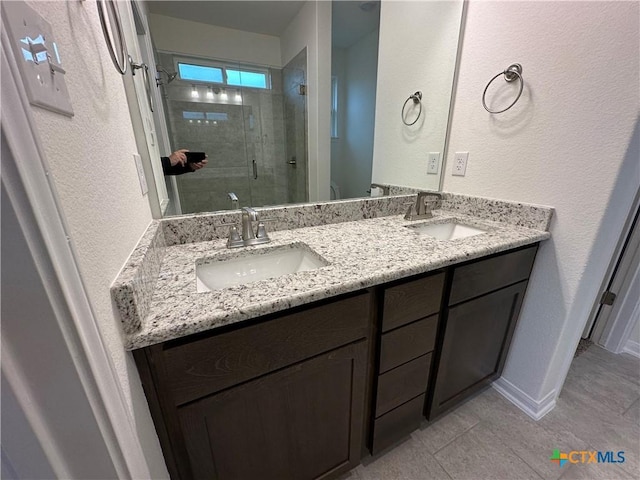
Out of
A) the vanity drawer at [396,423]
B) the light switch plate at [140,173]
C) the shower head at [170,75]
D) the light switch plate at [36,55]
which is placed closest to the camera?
the light switch plate at [36,55]

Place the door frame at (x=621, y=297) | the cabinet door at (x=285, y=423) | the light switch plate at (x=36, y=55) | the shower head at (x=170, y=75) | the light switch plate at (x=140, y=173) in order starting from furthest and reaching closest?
the door frame at (x=621, y=297)
the shower head at (x=170, y=75)
the light switch plate at (x=140, y=173)
the cabinet door at (x=285, y=423)
the light switch plate at (x=36, y=55)

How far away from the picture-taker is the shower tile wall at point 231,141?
3.10 ft

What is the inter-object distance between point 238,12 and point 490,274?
137 centimetres

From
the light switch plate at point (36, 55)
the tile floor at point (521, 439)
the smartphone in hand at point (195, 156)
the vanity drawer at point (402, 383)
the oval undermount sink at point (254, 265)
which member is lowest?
the tile floor at point (521, 439)

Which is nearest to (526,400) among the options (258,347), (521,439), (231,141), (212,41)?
(521,439)

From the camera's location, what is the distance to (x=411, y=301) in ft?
2.83

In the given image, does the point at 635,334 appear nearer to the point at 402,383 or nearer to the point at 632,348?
the point at 632,348

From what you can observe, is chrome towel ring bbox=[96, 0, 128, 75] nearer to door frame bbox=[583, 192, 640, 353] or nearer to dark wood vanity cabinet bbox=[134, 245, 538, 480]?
dark wood vanity cabinet bbox=[134, 245, 538, 480]

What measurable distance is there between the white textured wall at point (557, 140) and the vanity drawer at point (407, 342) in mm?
638

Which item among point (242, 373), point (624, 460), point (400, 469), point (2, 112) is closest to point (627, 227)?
point (624, 460)

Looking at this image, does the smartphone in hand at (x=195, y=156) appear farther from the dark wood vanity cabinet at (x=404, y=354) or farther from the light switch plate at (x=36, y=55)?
the dark wood vanity cabinet at (x=404, y=354)

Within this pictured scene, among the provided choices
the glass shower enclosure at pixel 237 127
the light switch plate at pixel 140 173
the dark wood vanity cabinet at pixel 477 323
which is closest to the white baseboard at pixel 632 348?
the dark wood vanity cabinet at pixel 477 323

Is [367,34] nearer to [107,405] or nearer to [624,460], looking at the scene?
[107,405]

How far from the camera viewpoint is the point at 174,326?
0.53 m
